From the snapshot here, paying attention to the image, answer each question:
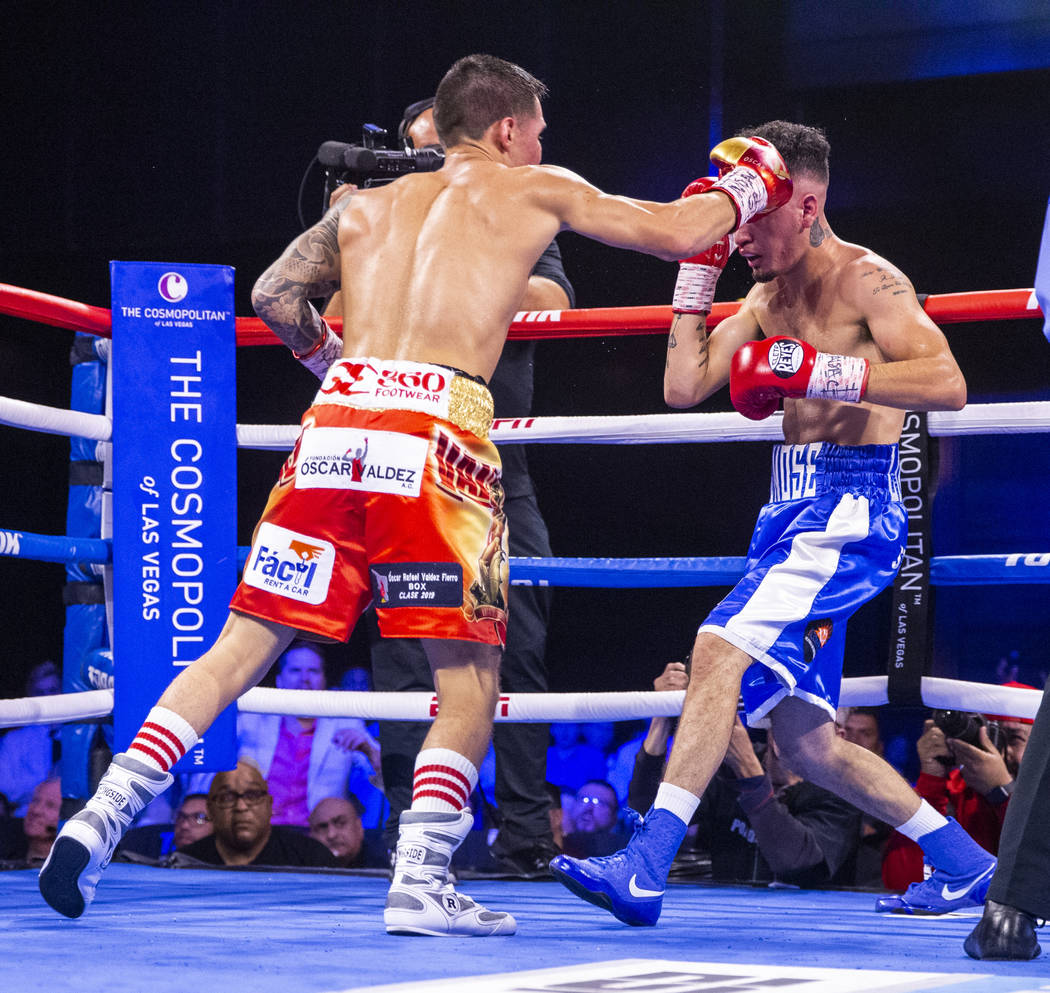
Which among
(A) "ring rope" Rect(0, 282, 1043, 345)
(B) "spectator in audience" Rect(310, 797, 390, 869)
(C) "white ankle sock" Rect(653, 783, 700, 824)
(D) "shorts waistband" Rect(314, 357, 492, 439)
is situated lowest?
(B) "spectator in audience" Rect(310, 797, 390, 869)

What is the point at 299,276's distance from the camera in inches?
84.4

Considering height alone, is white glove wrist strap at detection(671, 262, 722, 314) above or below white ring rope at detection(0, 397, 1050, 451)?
above

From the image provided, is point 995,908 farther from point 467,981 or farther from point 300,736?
point 300,736

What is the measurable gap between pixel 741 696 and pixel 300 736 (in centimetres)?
248

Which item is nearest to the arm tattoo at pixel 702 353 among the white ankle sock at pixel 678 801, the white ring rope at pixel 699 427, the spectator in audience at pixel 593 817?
the white ring rope at pixel 699 427

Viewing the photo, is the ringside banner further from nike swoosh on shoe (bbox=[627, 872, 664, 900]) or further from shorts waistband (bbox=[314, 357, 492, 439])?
nike swoosh on shoe (bbox=[627, 872, 664, 900])

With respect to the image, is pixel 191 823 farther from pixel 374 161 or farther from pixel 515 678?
pixel 374 161

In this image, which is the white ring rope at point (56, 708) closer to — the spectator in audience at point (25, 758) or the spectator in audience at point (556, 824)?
the spectator in audience at point (556, 824)

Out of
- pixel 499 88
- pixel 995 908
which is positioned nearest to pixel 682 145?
pixel 499 88

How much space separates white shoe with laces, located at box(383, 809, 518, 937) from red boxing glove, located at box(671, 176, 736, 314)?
0.94m

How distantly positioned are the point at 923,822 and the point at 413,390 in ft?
3.34

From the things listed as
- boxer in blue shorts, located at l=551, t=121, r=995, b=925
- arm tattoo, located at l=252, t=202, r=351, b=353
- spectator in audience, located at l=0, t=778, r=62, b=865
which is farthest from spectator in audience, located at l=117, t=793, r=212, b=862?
boxer in blue shorts, located at l=551, t=121, r=995, b=925

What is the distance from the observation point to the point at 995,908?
1.58 metres

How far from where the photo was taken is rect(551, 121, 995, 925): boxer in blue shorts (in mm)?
2004
